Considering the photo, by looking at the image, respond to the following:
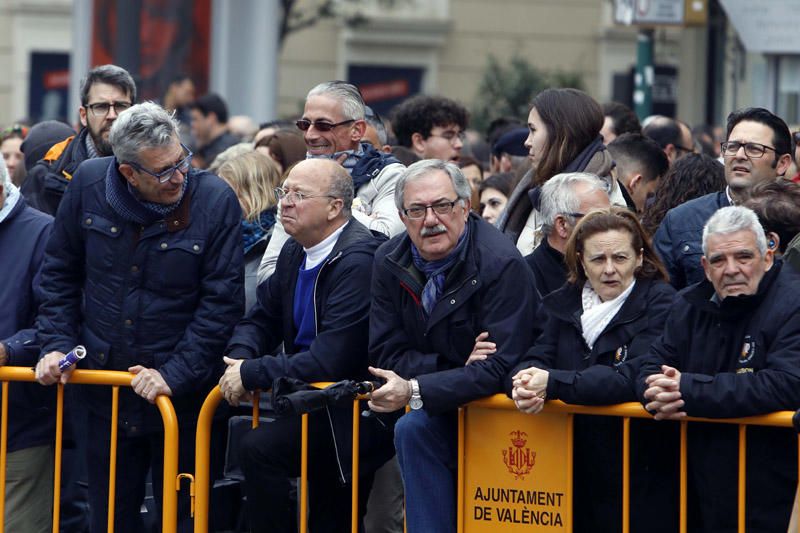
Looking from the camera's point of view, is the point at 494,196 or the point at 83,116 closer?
the point at 83,116

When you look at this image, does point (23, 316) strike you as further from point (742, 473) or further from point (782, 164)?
point (782, 164)

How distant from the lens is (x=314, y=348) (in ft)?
20.1

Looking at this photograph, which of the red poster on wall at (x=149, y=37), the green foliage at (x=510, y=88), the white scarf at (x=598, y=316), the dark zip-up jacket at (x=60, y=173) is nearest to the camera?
the white scarf at (x=598, y=316)

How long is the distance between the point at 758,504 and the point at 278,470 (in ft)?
6.16

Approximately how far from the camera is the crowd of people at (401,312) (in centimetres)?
548

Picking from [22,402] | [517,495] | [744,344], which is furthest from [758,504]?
[22,402]

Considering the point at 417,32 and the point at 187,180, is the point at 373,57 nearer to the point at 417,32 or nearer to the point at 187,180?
the point at 417,32

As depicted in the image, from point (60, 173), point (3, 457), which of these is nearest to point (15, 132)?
point (60, 173)

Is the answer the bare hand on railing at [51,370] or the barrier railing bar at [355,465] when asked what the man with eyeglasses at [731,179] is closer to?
the barrier railing bar at [355,465]

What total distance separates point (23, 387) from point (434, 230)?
1960mm

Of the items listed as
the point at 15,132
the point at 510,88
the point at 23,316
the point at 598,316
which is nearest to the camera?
the point at 598,316

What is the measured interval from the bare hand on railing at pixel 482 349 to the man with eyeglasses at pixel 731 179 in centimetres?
97

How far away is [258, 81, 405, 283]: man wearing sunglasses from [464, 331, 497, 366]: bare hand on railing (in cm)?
111

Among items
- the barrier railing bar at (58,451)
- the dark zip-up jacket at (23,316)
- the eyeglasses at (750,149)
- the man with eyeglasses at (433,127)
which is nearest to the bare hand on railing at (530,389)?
the eyeglasses at (750,149)
